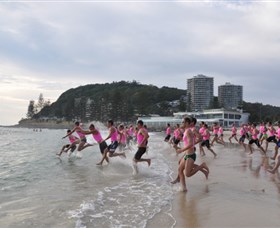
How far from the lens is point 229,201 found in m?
6.88

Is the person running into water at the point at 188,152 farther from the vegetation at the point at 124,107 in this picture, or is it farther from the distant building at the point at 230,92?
the distant building at the point at 230,92

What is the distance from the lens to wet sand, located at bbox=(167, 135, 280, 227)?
18.2 feet

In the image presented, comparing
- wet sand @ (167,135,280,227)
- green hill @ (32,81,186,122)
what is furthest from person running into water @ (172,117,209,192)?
green hill @ (32,81,186,122)

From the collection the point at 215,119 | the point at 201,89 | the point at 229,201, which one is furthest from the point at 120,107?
the point at 229,201

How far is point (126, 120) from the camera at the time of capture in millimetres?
124312

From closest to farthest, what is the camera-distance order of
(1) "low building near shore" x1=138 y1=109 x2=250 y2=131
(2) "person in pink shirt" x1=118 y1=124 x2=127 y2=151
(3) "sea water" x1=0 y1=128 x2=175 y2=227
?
1. (3) "sea water" x1=0 y1=128 x2=175 y2=227
2. (2) "person in pink shirt" x1=118 y1=124 x2=127 y2=151
3. (1) "low building near shore" x1=138 y1=109 x2=250 y2=131

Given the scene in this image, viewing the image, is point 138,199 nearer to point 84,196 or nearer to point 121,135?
point 84,196

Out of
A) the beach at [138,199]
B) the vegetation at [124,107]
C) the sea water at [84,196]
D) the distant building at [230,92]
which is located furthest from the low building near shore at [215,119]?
the beach at [138,199]

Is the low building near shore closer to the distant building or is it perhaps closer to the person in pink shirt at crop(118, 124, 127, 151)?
the person in pink shirt at crop(118, 124, 127, 151)

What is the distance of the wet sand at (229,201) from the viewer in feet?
18.2

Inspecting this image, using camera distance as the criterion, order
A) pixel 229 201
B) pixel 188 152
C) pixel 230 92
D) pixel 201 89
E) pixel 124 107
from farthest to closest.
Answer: pixel 230 92 < pixel 201 89 < pixel 124 107 < pixel 188 152 < pixel 229 201

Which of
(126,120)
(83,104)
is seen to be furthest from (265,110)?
(83,104)

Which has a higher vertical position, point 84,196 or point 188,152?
point 188,152

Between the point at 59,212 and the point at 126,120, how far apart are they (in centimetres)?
11813
